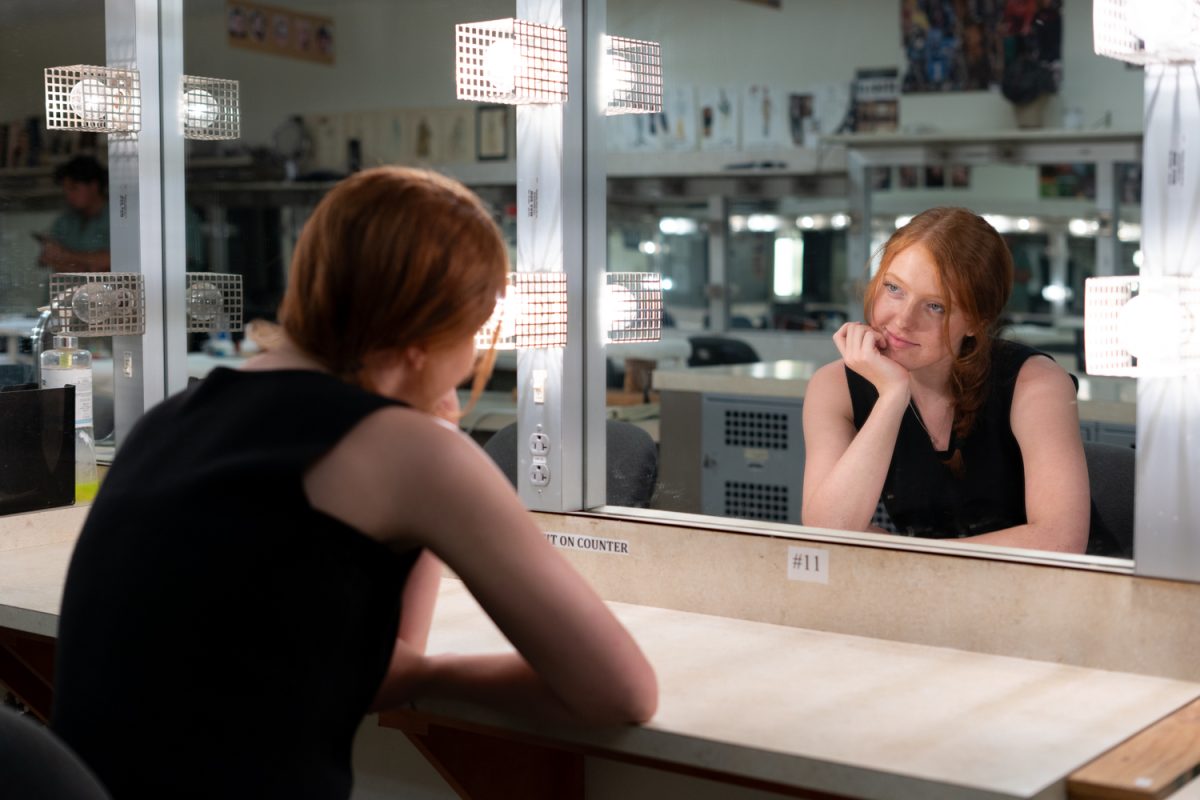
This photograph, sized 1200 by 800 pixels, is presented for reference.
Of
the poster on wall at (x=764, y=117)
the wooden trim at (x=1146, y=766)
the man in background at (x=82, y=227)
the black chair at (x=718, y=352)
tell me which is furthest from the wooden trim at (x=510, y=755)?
the poster on wall at (x=764, y=117)

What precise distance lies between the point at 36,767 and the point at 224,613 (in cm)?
25

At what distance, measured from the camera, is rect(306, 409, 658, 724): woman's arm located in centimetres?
124

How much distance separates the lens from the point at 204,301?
9.43 ft

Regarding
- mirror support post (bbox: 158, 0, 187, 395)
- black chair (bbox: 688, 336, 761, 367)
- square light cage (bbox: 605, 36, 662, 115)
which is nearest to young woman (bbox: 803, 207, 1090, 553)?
square light cage (bbox: 605, 36, 662, 115)

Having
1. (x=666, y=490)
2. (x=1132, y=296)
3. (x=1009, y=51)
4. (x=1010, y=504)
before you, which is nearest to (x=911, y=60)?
(x=1009, y=51)

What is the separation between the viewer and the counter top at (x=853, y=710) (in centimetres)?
127

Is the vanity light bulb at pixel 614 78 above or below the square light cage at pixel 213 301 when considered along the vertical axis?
above

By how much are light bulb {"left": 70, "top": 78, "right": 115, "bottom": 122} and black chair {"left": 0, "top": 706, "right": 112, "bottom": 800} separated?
6.15ft

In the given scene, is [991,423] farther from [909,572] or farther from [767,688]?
[767,688]

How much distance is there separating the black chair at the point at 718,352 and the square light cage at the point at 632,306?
3265mm

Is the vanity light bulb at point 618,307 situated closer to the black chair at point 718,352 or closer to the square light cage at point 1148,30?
the square light cage at point 1148,30

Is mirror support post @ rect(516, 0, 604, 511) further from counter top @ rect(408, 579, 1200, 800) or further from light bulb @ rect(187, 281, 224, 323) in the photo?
light bulb @ rect(187, 281, 224, 323)

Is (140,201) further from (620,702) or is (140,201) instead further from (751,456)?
(751,456)

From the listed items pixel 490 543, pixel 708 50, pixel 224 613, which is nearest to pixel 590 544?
pixel 490 543
